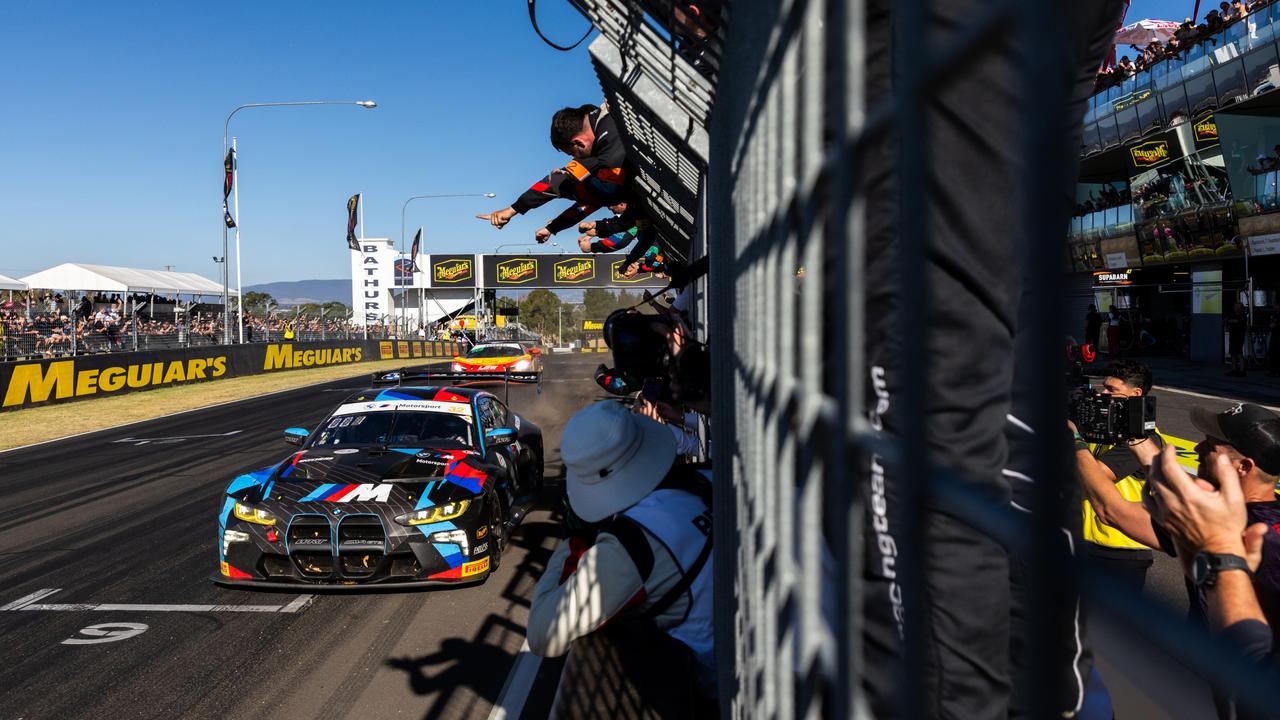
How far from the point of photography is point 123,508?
9148 millimetres

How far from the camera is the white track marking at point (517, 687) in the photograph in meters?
4.22

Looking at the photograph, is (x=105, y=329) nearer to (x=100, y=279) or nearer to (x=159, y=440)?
(x=159, y=440)

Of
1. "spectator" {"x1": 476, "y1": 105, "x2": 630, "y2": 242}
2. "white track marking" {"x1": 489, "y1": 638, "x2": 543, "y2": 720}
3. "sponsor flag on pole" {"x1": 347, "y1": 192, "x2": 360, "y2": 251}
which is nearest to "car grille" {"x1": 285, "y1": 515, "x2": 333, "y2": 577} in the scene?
"white track marking" {"x1": 489, "y1": 638, "x2": 543, "y2": 720}

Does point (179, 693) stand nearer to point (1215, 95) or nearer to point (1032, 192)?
point (1032, 192)

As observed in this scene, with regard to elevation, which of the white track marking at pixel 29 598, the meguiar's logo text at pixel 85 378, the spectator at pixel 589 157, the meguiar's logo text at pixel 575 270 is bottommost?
the white track marking at pixel 29 598

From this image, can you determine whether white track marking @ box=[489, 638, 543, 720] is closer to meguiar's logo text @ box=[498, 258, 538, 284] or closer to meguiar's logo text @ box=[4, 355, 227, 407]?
meguiar's logo text @ box=[4, 355, 227, 407]

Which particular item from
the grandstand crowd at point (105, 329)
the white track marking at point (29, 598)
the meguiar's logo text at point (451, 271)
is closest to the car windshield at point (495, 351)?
the grandstand crowd at point (105, 329)

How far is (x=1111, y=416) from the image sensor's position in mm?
3432

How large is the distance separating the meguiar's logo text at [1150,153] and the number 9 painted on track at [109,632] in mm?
32018

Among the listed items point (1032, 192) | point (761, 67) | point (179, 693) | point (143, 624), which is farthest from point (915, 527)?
point (143, 624)

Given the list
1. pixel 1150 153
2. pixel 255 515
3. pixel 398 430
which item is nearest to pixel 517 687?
pixel 255 515

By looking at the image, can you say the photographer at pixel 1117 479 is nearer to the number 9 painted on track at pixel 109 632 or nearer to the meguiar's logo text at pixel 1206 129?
the number 9 painted on track at pixel 109 632

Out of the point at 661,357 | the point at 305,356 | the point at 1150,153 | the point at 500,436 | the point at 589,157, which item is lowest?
the point at 500,436

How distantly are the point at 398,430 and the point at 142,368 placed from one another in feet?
62.7
